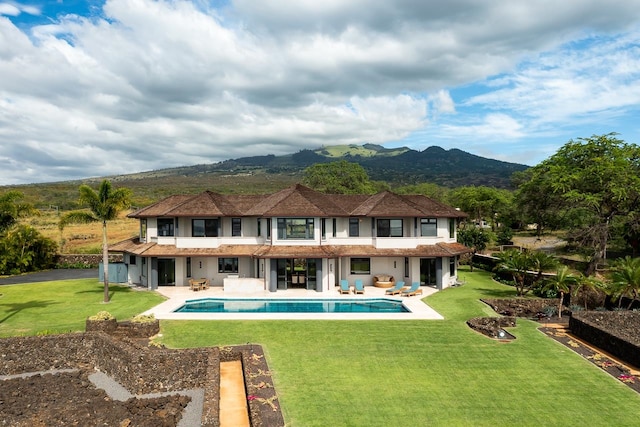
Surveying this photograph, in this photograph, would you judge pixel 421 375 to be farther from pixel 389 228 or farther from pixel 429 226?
pixel 429 226

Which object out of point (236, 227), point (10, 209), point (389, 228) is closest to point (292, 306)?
point (236, 227)

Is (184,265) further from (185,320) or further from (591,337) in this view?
(591,337)

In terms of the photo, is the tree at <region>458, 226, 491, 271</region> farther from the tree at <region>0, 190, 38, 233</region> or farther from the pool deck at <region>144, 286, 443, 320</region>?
the tree at <region>0, 190, 38, 233</region>

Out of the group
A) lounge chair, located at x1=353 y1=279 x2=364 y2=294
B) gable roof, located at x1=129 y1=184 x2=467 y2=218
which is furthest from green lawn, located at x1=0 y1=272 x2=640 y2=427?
gable roof, located at x1=129 y1=184 x2=467 y2=218

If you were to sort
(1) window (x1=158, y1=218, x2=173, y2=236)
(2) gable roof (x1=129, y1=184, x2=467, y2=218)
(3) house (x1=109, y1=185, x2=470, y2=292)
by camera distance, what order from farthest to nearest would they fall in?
(1) window (x1=158, y1=218, x2=173, y2=236) < (2) gable roof (x1=129, y1=184, x2=467, y2=218) < (3) house (x1=109, y1=185, x2=470, y2=292)

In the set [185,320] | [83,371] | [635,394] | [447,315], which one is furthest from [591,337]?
[83,371]

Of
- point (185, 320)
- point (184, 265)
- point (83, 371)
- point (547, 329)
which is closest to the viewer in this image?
point (83, 371)
